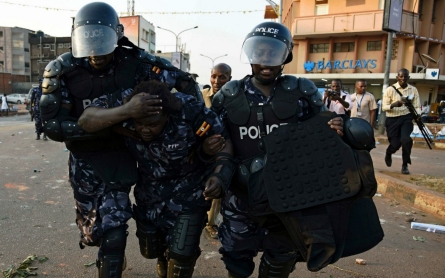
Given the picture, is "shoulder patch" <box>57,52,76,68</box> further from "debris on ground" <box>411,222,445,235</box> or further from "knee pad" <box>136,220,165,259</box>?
"debris on ground" <box>411,222,445,235</box>

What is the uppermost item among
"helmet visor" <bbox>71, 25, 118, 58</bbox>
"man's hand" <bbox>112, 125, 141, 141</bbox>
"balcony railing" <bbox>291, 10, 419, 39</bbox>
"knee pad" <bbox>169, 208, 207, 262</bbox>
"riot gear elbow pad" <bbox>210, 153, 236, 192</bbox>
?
"balcony railing" <bbox>291, 10, 419, 39</bbox>

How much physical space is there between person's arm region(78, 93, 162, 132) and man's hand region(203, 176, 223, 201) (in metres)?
0.48

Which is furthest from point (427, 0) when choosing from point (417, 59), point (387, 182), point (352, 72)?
point (387, 182)

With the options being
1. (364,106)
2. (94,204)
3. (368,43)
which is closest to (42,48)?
(368,43)

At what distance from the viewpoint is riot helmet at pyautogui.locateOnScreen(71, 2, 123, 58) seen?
2262mm

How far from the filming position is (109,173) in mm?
2305

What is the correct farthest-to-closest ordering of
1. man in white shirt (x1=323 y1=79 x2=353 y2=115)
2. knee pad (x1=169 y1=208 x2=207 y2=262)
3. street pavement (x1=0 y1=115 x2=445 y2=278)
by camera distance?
man in white shirt (x1=323 y1=79 x2=353 y2=115), street pavement (x1=0 y1=115 x2=445 y2=278), knee pad (x1=169 y1=208 x2=207 y2=262)

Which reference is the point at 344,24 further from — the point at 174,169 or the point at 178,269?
the point at 178,269

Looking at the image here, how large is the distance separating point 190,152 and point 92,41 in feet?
2.94

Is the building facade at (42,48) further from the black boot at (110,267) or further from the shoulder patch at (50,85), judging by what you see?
the black boot at (110,267)

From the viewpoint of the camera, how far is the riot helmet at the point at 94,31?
2.26 meters

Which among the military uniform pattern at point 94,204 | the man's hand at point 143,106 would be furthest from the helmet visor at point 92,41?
the military uniform pattern at point 94,204

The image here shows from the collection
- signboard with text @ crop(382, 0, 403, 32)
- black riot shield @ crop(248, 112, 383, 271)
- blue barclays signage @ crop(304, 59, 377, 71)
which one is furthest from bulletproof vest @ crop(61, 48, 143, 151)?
blue barclays signage @ crop(304, 59, 377, 71)

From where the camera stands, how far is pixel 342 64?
1029 inches
